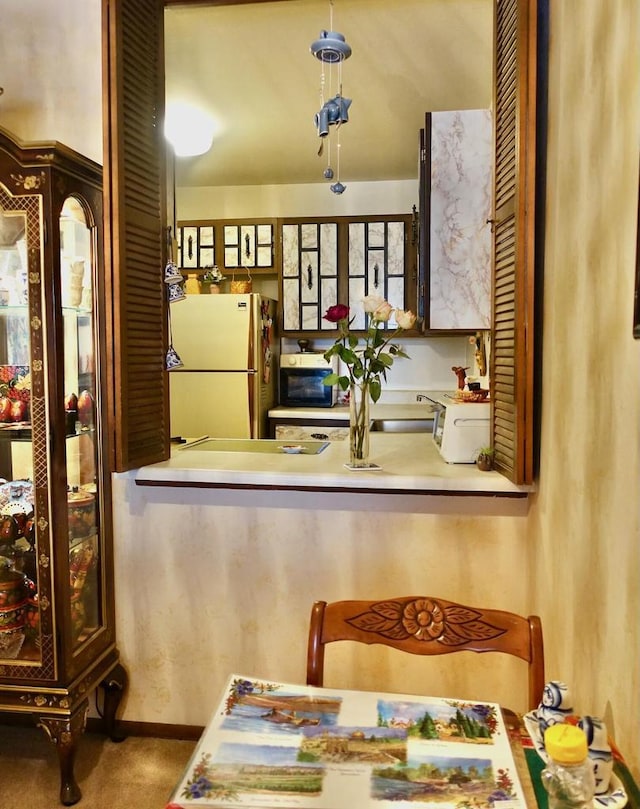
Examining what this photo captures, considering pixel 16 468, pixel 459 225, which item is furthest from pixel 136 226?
pixel 459 225

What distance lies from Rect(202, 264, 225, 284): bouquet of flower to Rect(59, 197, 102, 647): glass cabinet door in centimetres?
248

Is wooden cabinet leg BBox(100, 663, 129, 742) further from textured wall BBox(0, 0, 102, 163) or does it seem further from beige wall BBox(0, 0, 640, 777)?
textured wall BBox(0, 0, 102, 163)

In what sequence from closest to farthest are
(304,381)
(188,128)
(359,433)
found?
(359,433), (188,128), (304,381)

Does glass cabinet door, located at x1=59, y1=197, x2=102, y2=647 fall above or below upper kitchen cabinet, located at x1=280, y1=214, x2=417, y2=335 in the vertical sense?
below

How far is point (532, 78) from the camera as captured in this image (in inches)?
72.7

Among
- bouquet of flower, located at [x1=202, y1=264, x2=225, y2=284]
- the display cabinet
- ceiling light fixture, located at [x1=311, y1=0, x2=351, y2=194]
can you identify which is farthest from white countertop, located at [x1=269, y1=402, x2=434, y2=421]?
the display cabinet

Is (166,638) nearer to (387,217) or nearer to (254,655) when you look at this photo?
(254,655)

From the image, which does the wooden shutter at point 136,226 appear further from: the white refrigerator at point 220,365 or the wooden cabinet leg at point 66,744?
the white refrigerator at point 220,365

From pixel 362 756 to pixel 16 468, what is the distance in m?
1.63

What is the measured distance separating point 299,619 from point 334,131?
109 inches

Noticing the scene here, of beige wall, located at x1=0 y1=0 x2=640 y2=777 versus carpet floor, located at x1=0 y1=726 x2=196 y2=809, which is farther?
carpet floor, located at x1=0 y1=726 x2=196 y2=809

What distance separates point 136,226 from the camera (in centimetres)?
221

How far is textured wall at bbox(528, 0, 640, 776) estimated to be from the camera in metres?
1.17

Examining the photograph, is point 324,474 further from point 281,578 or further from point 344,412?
point 344,412
